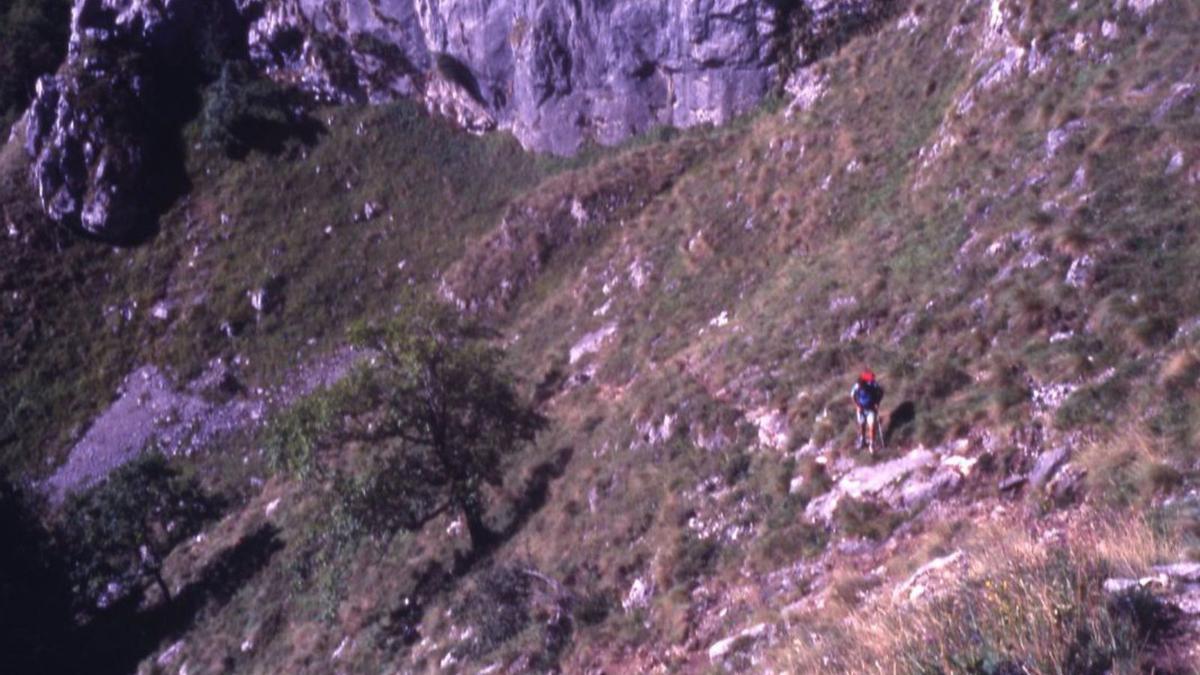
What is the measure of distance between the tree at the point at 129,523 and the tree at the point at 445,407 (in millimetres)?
18003

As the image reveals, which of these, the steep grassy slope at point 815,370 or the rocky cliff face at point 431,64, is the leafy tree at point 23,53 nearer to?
the rocky cliff face at point 431,64

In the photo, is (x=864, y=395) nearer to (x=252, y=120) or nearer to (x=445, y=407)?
(x=445, y=407)

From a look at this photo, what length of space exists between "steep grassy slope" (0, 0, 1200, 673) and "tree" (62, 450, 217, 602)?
126 centimetres

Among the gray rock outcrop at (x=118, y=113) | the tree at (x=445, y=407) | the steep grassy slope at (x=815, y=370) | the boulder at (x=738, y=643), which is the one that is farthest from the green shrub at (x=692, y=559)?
the gray rock outcrop at (x=118, y=113)

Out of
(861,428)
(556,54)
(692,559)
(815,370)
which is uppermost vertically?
(556,54)

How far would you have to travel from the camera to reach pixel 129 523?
3503cm

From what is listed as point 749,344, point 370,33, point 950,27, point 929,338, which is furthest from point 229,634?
point 370,33

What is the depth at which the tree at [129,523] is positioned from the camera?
1382 inches

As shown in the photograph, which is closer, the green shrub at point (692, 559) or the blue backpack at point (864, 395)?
the blue backpack at point (864, 395)

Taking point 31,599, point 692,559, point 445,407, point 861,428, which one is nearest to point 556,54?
point 445,407

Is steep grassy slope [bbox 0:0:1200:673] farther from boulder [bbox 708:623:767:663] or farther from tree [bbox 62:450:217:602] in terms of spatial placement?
tree [bbox 62:450:217:602]

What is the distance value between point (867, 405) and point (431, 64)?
4264 centimetres

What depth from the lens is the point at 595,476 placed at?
2200 centimetres

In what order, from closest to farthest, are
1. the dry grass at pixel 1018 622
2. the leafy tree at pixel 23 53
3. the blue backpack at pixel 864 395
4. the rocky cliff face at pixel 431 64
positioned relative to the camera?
the dry grass at pixel 1018 622
the blue backpack at pixel 864 395
the rocky cliff face at pixel 431 64
the leafy tree at pixel 23 53
